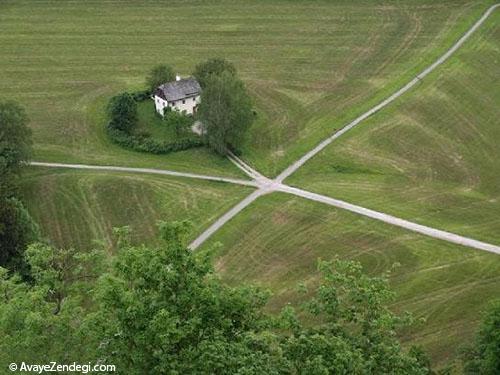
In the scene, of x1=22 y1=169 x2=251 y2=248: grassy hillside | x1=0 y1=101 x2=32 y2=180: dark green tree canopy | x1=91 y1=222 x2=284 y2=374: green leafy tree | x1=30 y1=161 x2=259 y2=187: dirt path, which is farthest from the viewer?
x1=30 y1=161 x2=259 y2=187: dirt path

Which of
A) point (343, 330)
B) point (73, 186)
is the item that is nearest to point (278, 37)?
point (73, 186)

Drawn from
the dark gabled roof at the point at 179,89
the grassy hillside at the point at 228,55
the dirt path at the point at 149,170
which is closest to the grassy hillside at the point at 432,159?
the grassy hillside at the point at 228,55

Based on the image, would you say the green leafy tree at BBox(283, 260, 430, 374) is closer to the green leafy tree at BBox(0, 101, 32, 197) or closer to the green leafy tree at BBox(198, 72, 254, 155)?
the green leafy tree at BBox(198, 72, 254, 155)

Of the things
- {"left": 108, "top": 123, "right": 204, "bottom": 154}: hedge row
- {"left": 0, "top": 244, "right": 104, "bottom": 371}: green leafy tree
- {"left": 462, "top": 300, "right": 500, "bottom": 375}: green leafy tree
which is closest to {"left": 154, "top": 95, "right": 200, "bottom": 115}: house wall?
{"left": 108, "top": 123, "right": 204, "bottom": 154}: hedge row

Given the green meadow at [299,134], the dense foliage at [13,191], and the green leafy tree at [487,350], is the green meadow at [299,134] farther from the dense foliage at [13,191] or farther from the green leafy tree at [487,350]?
the green leafy tree at [487,350]

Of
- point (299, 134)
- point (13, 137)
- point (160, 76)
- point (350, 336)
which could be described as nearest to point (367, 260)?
point (299, 134)

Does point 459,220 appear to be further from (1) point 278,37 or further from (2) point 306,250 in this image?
(1) point 278,37
